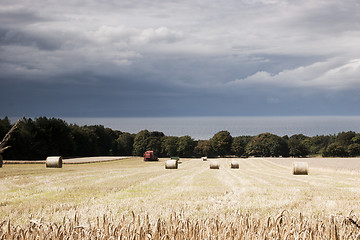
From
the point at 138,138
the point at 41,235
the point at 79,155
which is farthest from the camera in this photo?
the point at 138,138

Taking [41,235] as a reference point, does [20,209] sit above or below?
below

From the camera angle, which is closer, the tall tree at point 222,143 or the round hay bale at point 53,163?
the round hay bale at point 53,163

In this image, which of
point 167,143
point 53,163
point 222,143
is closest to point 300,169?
point 53,163

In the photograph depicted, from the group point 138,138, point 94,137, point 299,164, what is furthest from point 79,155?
point 299,164

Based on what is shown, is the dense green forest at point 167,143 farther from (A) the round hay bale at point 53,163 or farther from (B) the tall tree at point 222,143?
(A) the round hay bale at point 53,163

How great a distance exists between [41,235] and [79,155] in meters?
95.9

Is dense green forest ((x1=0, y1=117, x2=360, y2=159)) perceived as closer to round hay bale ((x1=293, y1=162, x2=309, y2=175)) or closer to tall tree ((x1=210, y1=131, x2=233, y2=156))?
tall tree ((x1=210, y1=131, x2=233, y2=156))

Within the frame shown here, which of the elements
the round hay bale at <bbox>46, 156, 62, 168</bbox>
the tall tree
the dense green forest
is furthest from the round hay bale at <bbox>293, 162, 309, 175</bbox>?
the tall tree

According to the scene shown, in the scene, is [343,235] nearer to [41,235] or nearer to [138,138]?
[41,235]

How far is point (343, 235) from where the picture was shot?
4.30 meters

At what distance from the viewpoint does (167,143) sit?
123625mm

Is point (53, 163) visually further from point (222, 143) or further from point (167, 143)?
point (222, 143)

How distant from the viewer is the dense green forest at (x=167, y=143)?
83.7 metres

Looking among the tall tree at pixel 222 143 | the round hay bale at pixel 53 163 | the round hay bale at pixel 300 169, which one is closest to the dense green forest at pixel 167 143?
the tall tree at pixel 222 143
